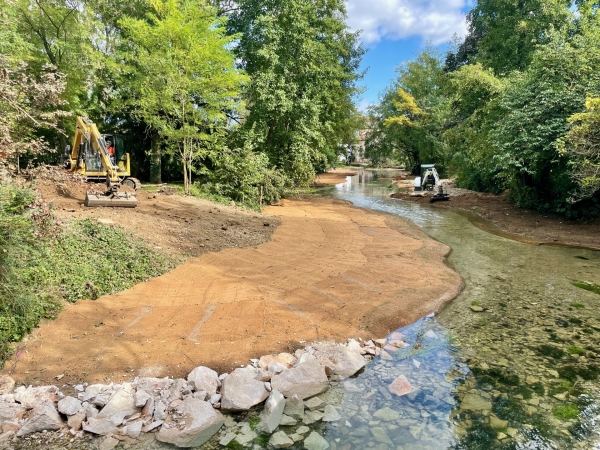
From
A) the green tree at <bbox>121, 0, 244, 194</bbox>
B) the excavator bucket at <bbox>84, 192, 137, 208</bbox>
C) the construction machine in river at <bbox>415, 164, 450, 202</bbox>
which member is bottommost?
the excavator bucket at <bbox>84, 192, 137, 208</bbox>

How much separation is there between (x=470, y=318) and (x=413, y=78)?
38.0 meters

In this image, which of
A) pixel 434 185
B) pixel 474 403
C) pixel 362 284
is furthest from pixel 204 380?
pixel 434 185

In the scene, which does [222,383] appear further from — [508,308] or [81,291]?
[508,308]

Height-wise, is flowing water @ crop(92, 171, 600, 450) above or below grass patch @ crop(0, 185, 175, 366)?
below

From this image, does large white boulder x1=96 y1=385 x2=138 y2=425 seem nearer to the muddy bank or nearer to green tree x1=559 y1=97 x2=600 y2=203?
green tree x1=559 y1=97 x2=600 y2=203

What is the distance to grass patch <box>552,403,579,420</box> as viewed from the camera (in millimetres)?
4301

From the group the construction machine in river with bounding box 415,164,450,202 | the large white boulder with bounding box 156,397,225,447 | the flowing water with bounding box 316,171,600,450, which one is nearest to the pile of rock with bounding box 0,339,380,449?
the large white boulder with bounding box 156,397,225,447

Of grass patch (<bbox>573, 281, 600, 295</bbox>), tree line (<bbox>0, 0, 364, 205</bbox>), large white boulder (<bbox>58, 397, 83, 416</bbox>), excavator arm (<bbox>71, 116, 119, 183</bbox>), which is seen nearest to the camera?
large white boulder (<bbox>58, 397, 83, 416</bbox>)

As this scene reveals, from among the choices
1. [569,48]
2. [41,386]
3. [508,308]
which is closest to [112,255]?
[41,386]

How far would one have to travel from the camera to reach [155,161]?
2036 cm

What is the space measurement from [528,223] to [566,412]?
1349cm

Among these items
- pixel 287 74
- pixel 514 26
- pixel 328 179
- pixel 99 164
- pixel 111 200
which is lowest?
pixel 111 200

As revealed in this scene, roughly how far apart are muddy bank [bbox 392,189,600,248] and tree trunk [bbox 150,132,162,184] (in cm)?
1595

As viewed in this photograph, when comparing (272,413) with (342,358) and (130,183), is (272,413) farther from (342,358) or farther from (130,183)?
(130,183)
